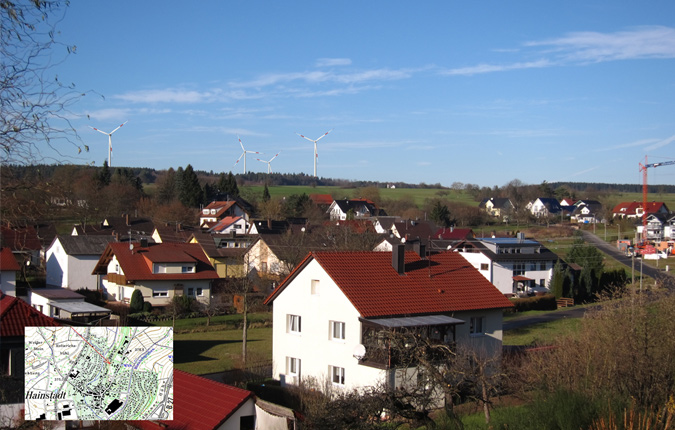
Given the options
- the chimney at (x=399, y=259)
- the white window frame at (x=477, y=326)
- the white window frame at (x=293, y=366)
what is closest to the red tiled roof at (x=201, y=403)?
the white window frame at (x=293, y=366)

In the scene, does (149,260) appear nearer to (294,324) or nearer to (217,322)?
(217,322)

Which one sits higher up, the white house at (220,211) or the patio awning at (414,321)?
the white house at (220,211)

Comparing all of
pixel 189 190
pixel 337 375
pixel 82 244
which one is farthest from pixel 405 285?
pixel 189 190

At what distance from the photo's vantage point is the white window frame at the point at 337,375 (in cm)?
2539

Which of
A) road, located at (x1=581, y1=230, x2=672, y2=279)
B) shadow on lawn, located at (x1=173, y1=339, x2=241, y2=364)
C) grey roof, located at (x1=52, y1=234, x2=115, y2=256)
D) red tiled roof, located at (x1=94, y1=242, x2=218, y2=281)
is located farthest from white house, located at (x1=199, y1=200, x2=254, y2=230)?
shadow on lawn, located at (x1=173, y1=339, x2=241, y2=364)

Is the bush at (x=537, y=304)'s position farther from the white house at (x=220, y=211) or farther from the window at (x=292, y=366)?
the white house at (x=220, y=211)

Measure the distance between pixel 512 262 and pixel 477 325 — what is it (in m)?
35.3

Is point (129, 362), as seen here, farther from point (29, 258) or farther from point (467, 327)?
point (467, 327)

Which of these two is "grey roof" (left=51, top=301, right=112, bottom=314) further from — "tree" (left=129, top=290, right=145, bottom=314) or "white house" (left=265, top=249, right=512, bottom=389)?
"tree" (left=129, top=290, right=145, bottom=314)

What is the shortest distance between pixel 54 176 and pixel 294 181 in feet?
633

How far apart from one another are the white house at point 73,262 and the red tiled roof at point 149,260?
3563 mm

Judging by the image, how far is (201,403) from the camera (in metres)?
15.3

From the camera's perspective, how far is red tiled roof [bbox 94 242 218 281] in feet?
166

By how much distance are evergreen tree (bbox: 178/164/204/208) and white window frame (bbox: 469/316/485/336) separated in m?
94.8
